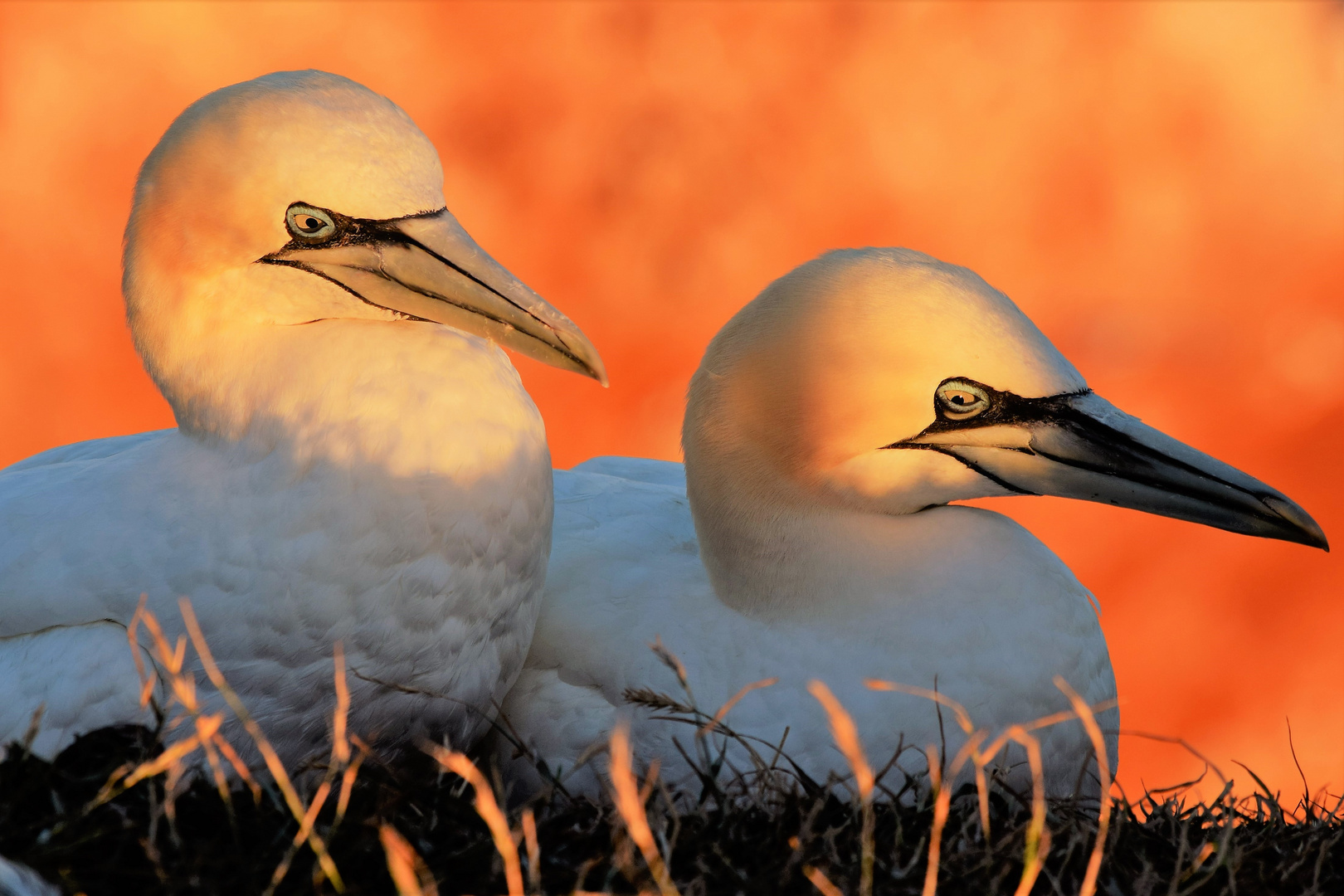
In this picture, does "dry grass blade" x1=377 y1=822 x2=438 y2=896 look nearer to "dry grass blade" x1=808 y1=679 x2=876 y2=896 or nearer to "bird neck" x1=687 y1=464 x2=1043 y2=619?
"dry grass blade" x1=808 y1=679 x2=876 y2=896

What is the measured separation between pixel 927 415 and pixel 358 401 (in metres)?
1.10

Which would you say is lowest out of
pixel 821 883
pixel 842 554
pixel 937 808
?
pixel 821 883

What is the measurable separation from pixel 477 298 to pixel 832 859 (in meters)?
1.24

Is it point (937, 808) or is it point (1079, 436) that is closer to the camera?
point (937, 808)

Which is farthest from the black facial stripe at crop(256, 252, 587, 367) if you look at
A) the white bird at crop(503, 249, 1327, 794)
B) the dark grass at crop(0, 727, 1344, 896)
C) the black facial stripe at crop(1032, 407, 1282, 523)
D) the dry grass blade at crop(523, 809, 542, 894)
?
the dry grass blade at crop(523, 809, 542, 894)

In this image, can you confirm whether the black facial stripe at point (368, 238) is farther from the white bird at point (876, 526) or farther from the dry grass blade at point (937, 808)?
the dry grass blade at point (937, 808)

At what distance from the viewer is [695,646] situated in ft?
9.29

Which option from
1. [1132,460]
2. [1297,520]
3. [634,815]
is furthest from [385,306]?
[1297,520]

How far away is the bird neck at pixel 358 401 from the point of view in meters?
2.54

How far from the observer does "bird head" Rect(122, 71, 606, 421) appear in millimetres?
→ 2531

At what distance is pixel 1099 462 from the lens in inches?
108

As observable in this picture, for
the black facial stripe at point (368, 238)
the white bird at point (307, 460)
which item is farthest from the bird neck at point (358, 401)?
the black facial stripe at point (368, 238)

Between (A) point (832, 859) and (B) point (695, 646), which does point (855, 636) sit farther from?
(A) point (832, 859)

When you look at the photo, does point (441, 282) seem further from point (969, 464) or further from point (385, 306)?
point (969, 464)
